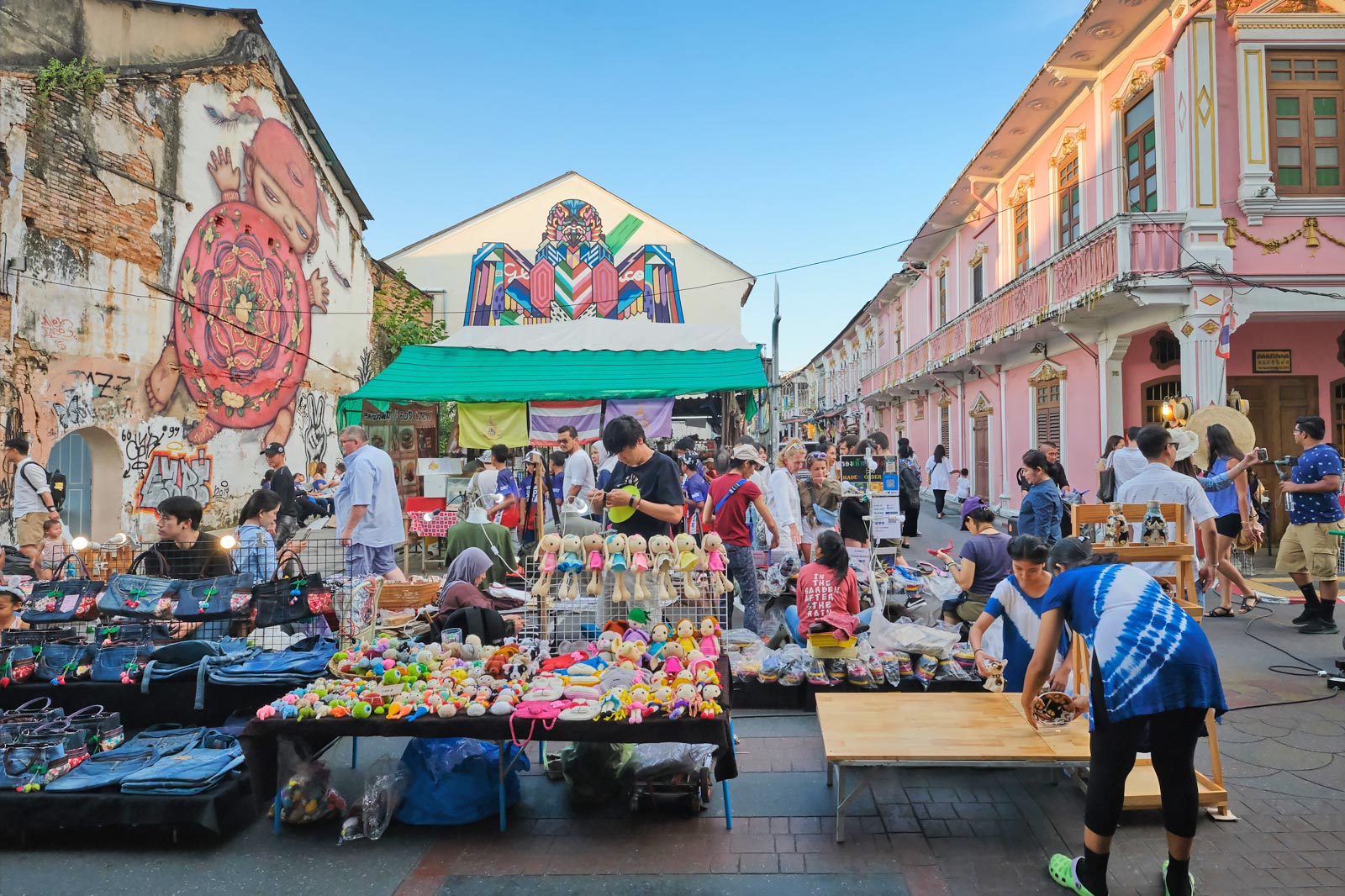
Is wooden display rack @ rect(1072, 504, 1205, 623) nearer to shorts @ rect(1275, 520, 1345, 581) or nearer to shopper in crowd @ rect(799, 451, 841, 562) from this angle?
shorts @ rect(1275, 520, 1345, 581)

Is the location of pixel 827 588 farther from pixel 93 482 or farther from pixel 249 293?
pixel 249 293

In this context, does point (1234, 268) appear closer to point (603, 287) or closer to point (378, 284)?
point (603, 287)

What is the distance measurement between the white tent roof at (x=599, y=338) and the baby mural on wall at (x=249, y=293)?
155 inches

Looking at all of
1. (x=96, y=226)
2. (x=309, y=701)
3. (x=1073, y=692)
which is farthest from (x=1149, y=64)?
(x=96, y=226)

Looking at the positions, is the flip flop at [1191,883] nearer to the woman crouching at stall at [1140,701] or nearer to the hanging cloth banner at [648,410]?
the woman crouching at stall at [1140,701]

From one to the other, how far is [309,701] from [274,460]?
21.8 ft

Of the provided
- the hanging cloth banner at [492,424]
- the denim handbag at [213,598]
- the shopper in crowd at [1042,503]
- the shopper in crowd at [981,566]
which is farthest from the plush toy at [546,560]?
the hanging cloth banner at [492,424]

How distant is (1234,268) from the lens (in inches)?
400

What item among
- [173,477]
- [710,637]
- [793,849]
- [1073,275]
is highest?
[1073,275]

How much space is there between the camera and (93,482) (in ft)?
35.2

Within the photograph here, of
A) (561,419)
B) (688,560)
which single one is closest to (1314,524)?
(688,560)

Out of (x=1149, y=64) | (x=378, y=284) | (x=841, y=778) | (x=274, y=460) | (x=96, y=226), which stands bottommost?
(x=841, y=778)

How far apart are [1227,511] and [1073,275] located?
5651 millimetres

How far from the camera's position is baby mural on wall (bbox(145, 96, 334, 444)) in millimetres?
12234
